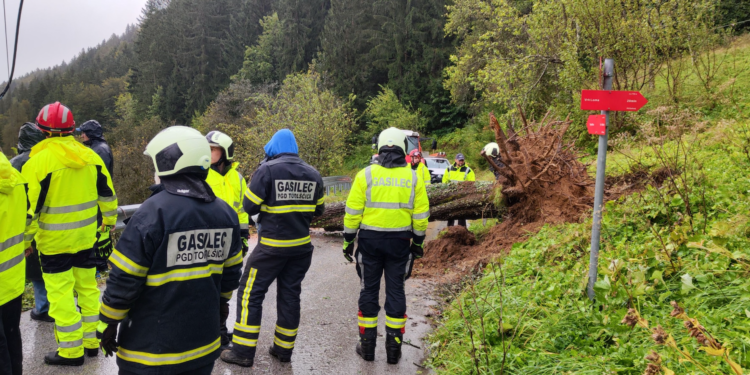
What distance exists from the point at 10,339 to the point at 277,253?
1886 mm

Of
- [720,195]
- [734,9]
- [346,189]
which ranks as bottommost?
[346,189]

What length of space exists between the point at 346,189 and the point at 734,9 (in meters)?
17.9

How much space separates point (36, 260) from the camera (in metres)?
4.59

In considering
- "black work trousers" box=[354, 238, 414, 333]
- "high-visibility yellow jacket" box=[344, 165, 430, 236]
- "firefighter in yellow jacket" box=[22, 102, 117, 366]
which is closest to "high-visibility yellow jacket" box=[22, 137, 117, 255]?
"firefighter in yellow jacket" box=[22, 102, 117, 366]

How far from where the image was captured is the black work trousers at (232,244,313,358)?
390 centimetres

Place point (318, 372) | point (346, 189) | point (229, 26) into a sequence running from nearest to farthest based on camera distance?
point (318, 372) < point (346, 189) < point (229, 26)

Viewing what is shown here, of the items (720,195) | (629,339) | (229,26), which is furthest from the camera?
(229,26)

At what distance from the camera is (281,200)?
4.05 meters

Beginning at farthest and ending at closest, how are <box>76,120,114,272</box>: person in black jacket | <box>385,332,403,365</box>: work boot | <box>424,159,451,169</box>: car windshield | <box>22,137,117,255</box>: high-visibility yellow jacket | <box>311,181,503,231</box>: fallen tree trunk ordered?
<box>424,159,451,169</box>: car windshield → <box>311,181,503,231</box>: fallen tree trunk → <box>76,120,114,272</box>: person in black jacket → <box>385,332,403,365</box>: work boot → <box>22,137,117,255</box>: high-visibility yellow jacket

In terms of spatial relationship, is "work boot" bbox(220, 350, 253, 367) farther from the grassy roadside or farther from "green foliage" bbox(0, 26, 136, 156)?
"green foliage" bbox(0, 26, 136, 156)

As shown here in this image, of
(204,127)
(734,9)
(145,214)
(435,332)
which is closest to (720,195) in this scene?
(435,332)

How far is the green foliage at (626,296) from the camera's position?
2914 mm

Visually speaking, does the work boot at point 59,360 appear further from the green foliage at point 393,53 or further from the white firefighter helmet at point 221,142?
the green foliage at point 393,53

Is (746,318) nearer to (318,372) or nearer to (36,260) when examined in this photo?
(318,372)
